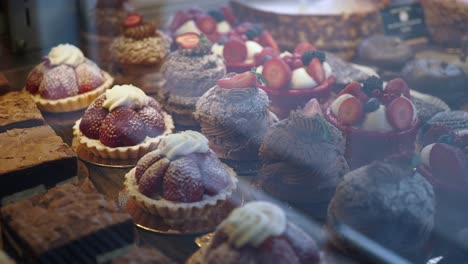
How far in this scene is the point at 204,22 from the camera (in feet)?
17.1

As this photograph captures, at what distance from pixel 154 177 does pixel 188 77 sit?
1.30 meters

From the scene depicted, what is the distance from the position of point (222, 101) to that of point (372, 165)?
113 cm

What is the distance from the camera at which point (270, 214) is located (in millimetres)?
2125

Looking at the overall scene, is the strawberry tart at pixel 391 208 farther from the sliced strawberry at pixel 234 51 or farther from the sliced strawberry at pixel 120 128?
the sliced strawberry at pixel 234 51

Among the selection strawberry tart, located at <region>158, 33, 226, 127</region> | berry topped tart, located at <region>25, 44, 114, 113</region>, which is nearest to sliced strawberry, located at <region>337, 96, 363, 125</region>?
strawberry tart, located at <region>158, 33, 226, 127</region>

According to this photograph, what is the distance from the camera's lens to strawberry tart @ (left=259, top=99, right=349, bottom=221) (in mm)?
3002

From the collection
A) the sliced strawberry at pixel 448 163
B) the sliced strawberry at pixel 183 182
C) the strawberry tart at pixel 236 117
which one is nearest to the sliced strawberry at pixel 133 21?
the strawberry tart at pixel 236 117

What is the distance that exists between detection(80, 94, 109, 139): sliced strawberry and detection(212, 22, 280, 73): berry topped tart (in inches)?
49.1

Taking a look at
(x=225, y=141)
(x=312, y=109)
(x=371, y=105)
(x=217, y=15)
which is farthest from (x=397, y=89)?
(x=217, y=15)

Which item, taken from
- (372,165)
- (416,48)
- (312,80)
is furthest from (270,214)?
(416,48)

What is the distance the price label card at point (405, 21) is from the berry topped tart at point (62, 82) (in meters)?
2.79

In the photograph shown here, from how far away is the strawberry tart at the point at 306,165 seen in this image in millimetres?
3002

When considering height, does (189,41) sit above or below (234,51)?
above

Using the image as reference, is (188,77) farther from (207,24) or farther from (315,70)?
(207,24)
